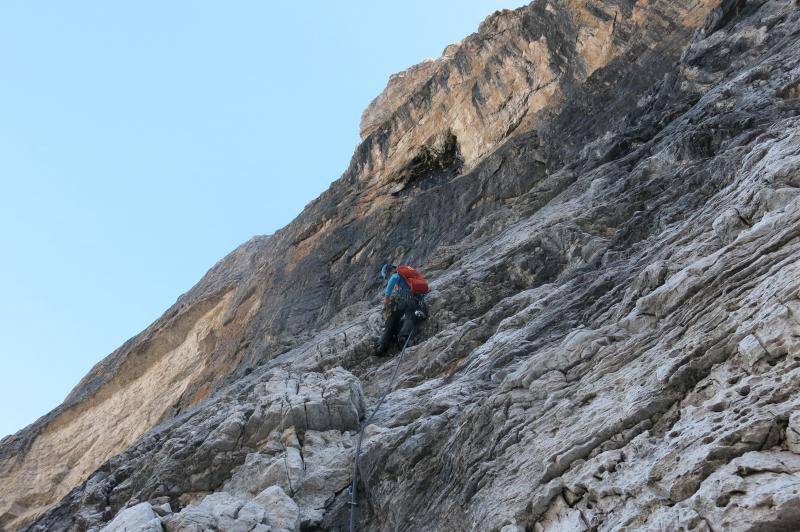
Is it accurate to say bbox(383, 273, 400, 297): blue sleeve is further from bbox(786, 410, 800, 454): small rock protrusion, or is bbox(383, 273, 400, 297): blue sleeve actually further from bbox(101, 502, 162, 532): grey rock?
bbox(786, 410, 800, 454): small rock protrusion

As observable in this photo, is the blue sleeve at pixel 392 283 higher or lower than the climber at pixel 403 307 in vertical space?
higher

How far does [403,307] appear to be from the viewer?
1251 cm

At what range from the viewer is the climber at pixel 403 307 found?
12227 mm

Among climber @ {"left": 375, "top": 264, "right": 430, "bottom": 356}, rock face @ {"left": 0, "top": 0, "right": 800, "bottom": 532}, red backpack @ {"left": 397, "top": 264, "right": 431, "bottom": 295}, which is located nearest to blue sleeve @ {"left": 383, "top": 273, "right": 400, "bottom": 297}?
climber @ {"left": 375, "top": 264, "right": 430, "bottom": 356}

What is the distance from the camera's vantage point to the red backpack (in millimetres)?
12453

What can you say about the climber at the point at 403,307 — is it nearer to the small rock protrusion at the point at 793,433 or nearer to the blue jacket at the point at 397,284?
the blue jacket at the point at 397,284

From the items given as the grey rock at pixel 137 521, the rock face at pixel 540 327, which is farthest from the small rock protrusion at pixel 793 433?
the grey rock at pixel 137 521

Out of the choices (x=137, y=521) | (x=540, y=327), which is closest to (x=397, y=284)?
(x=540, y=327)

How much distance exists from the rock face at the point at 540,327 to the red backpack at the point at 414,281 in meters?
0.30

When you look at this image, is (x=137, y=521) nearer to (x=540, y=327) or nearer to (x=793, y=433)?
(x=540, y=327)

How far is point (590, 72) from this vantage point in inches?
746

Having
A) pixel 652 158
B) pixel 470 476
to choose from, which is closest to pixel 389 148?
pixel 652 158

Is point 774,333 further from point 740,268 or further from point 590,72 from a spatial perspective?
point 590,72

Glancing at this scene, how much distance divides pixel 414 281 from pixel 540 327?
3917 mm
